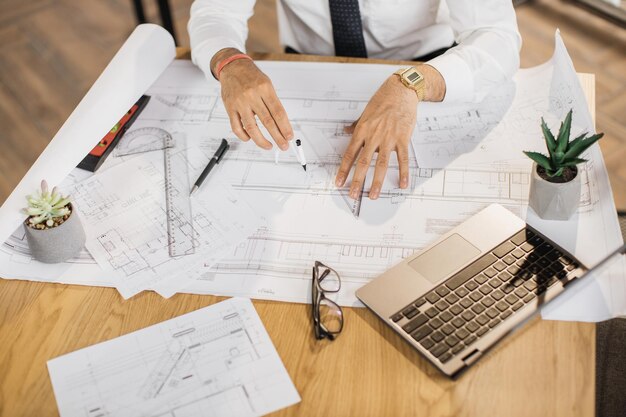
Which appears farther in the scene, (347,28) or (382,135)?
(347,28)

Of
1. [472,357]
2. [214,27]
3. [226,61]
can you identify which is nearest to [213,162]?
[226,61]

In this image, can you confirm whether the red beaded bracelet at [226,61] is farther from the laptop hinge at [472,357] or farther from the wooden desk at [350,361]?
the laptop hinge at [472,357]

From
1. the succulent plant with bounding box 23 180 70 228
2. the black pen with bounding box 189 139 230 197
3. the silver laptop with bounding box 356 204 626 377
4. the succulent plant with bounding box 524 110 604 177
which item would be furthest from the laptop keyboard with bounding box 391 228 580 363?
the succulent plant with bounding box 23 180 70 228

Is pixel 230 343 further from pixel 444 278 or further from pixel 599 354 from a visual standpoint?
pixel 599 354

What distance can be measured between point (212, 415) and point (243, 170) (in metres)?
0.52

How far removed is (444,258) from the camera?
3.64 ft

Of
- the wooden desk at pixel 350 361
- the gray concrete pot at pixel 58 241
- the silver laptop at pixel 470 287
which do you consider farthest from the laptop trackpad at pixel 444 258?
the gray concrete pot at pixel 58 241

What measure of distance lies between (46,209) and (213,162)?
1.08 ft

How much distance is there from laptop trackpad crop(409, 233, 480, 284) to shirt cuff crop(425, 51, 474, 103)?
0.38m

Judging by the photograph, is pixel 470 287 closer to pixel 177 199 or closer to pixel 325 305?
pixel 325 305

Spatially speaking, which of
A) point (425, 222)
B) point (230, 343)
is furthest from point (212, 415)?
point (425, 222)

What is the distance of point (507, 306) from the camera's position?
1017 millimetres

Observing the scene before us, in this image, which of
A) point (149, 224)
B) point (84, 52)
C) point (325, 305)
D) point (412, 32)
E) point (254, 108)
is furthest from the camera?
point (84, 52)

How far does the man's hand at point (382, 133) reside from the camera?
1249mm
